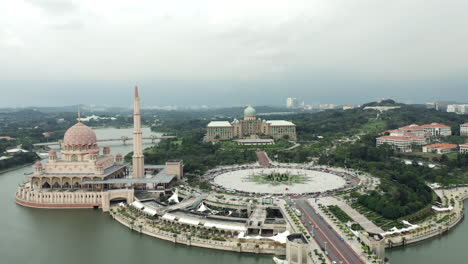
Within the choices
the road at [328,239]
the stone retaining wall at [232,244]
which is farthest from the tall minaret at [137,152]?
the road at [328,239]

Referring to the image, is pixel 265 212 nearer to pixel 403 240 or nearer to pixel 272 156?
pixel 403 240

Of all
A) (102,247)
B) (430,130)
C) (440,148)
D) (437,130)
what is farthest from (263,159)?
(437,130)

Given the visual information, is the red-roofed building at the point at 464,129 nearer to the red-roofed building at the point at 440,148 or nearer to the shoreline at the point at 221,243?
the red-roofed building at the point at 440,148

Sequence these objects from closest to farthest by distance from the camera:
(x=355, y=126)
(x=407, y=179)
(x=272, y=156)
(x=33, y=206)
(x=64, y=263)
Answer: (x=64, y=263) → (x=33, y=206) → (x=407, y=179) → (x=272, y=156) → (x=355, y=126)

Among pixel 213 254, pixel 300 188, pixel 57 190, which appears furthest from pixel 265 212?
pixel 57 190

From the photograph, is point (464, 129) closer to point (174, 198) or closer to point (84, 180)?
point (174, 198)

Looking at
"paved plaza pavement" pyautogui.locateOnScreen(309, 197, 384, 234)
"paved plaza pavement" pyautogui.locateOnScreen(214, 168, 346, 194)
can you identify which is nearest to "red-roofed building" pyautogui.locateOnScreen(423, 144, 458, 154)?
"paved plaza pavement" pyautogui.locateOnScreen(214, 168, 346, 194)
